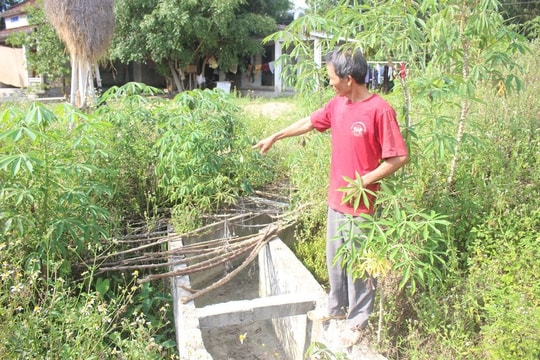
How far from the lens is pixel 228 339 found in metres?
3.46

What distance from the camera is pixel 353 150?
219cm

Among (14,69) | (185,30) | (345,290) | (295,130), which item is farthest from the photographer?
(14,69)

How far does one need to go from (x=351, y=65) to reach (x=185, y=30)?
1373 centimetres

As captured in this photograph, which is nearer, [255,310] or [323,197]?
[255,310]

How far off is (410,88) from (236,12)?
14946 mm

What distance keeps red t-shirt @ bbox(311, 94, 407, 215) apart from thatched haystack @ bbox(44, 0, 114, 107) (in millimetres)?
6329

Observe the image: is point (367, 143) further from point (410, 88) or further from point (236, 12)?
point (236, 12)

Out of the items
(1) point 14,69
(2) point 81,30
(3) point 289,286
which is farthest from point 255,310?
(1) point 14,69

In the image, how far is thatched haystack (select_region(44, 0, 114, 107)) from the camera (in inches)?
288

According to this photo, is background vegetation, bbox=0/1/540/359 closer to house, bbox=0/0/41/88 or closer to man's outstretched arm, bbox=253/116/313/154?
man's outstretched arm, bbox=253/116/313/154

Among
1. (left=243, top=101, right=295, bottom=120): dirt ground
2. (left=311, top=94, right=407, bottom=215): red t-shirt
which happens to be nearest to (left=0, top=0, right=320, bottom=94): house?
(left=243, top=101, right=295, bottom=120): dirt ground

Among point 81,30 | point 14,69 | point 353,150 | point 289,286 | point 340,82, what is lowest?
point 289,286

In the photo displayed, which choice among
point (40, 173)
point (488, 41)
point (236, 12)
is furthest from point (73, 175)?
point (236, 12)

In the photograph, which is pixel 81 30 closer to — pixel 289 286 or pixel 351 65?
pixel 289 286
